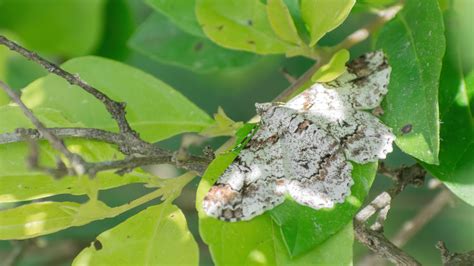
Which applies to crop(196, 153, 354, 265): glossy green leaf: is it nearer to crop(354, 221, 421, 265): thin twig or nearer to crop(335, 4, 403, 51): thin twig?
crop(354, 221, 421, 265): thin twig

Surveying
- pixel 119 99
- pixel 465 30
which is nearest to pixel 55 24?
pixel 119 99

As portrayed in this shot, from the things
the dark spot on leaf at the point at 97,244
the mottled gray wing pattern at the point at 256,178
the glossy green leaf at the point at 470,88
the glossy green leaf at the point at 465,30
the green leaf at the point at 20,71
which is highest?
the green leaf at the point at 20,71

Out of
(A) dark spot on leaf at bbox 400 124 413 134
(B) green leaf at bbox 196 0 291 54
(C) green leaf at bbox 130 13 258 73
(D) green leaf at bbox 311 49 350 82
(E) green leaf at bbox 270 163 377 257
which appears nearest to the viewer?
(E) green leaf at bbox 270 163 377 257

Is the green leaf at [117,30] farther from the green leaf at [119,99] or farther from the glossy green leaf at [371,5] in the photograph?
the glossy green leaf at [371,5]

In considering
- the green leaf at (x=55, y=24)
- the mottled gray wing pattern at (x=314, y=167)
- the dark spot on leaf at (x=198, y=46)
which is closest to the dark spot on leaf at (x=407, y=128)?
the mottled gray wing pattern at (x=314, y=167)

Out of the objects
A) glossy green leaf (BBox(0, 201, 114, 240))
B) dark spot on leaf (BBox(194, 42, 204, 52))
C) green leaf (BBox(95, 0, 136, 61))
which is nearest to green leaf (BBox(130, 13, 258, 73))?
dark spot on leaf (BBox(194, 42, 204, 52))

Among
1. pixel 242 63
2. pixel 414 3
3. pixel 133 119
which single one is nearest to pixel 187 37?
pixel 242 63

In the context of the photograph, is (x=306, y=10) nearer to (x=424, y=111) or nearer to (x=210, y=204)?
(x=424, y=111)

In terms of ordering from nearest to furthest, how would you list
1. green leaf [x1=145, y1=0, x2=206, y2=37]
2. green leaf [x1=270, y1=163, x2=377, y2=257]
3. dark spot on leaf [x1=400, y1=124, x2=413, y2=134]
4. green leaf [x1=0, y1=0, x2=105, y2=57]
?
green leaf [x1=270, y1=163, x2=377, y2=257] → dark spot on leaf [x1=400, y1=124, x2=413, y2=134] → green leaf [x1=145, y1=0, x2=206, y2=37] → green leaf [x1=0, y1=0, x2=105, y2=57]
